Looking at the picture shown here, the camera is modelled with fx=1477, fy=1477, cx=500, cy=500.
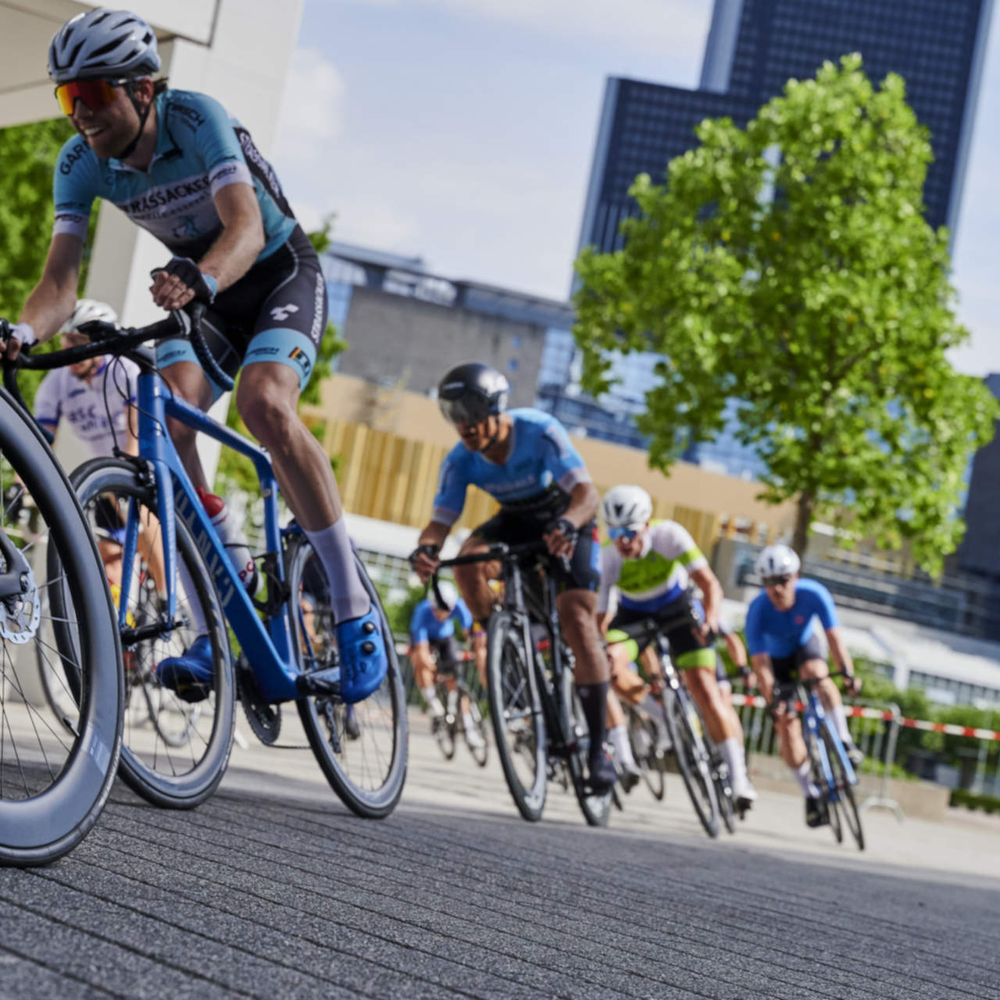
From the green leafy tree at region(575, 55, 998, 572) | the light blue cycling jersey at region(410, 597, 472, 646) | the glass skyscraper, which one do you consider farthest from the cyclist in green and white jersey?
the glass skyscraper

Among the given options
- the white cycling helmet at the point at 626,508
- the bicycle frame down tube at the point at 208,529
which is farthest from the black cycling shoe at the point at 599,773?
the bicycle frame down tube at the point at 208,529

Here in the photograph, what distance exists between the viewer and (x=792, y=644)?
36.9ft

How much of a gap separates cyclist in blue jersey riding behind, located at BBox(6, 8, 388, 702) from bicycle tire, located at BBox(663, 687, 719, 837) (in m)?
4.77

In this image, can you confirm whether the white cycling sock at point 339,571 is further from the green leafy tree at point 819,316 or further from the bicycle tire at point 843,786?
the green leafy tree at point 819,316

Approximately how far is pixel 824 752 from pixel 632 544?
2.41 m

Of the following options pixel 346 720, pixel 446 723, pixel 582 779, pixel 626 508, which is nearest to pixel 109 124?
pixel 346 720

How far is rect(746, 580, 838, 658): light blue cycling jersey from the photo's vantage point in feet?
36.8

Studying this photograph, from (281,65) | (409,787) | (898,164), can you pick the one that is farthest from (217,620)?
(898,164)

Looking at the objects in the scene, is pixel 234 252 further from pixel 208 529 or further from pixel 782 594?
pixel 782 594

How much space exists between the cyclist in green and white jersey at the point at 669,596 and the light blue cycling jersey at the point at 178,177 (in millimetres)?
5176

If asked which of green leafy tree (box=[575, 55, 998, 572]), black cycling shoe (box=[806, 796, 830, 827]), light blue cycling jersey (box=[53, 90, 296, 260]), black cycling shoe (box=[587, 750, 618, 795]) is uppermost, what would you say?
green leafy tree (box=[575, 55, 998, 572])

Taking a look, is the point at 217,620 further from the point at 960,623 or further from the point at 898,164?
the point at 960,623

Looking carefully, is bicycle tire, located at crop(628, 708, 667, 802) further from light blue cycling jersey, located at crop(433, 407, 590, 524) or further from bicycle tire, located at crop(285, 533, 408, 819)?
bicycle tire, located at crop(285, 533, 408, 819)

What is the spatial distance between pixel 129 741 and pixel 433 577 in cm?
238
